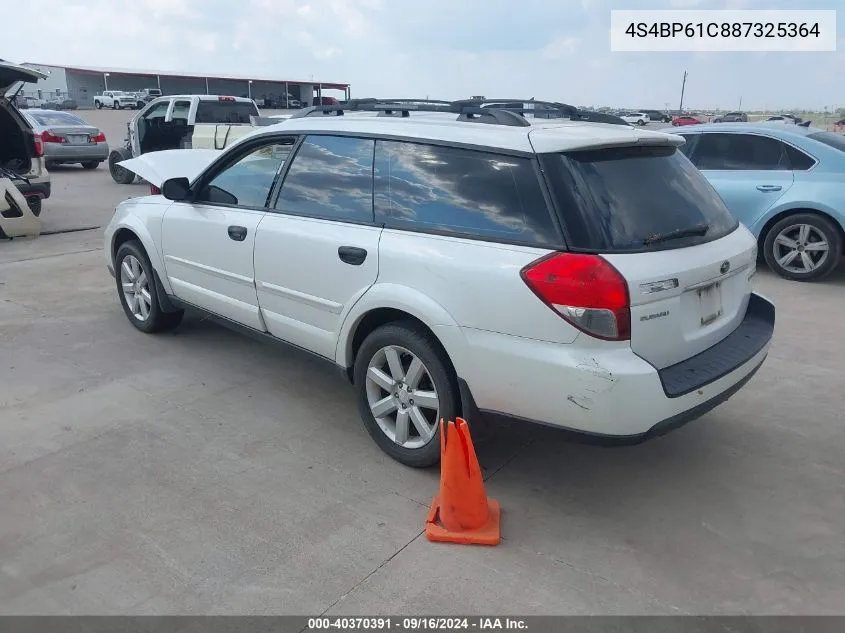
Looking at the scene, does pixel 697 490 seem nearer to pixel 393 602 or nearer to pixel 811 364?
pixel 393 602

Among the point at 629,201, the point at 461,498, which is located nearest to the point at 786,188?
the point at 629,201

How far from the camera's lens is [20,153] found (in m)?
10.5

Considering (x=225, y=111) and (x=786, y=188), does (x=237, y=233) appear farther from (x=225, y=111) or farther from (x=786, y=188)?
(x=225, y=111)

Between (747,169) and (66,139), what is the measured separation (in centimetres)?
1574

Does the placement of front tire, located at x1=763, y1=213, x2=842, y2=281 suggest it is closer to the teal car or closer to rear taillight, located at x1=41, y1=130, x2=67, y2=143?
the teal car

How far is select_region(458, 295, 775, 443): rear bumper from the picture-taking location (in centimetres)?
288

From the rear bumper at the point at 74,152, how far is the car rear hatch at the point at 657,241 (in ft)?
56.1

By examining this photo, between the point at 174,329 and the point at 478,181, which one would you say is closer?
the point at 478,181

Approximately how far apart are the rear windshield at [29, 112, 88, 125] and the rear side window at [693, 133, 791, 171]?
15.7 m

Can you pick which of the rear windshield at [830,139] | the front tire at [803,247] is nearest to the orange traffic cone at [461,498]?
the front tire at [803,247]

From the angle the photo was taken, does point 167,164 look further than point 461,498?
Yes

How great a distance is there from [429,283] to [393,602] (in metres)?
1.40

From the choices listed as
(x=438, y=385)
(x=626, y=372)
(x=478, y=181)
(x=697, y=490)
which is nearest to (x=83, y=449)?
(x=438, y=385)
